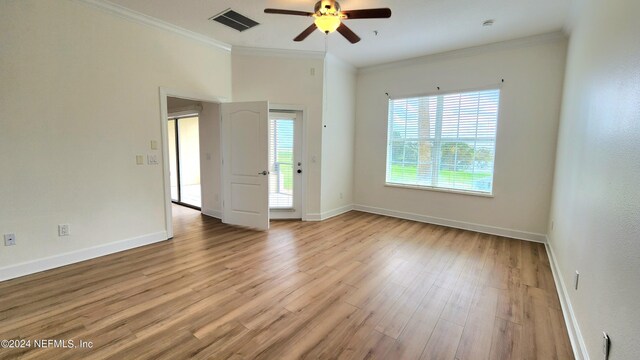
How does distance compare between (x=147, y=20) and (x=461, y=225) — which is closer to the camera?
(x=147, y=20)

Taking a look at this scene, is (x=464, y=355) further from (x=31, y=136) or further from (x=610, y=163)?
(x=31, y=136)

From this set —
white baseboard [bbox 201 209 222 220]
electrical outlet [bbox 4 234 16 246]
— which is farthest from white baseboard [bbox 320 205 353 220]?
electrical outlet [bbox 4 234 16 246]

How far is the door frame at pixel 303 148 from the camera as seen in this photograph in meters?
4.78

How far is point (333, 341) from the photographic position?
1911 mm

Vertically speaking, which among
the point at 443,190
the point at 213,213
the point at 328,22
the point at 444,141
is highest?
the point at 328,22

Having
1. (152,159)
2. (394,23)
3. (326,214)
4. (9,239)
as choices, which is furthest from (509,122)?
(9,239)

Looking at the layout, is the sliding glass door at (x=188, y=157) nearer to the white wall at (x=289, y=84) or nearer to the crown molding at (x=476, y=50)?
the white wall at (x=289, y=84)

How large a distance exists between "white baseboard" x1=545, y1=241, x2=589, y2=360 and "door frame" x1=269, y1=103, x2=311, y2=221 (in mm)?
3555

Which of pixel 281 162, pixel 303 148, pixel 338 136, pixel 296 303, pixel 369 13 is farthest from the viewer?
pixel 338 136

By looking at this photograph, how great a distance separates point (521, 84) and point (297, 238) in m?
4.07

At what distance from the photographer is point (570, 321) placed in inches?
81.9

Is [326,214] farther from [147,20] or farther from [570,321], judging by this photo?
[147,20]

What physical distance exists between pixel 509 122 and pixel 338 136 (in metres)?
2.84

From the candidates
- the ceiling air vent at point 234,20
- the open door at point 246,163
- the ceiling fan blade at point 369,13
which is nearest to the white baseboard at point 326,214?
the open door at point 246,163
